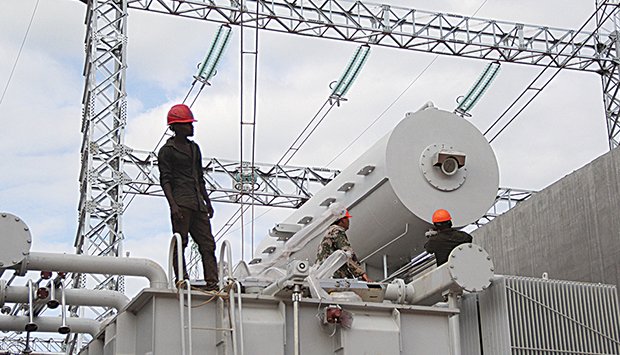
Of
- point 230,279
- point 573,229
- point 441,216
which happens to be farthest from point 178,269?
point 573,229

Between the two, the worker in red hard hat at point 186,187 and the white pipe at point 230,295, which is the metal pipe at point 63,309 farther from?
the white pipe at point 230,295

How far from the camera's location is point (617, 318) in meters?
10.9

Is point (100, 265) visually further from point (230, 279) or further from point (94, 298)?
point (230, 279)

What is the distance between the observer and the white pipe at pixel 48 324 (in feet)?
41.0

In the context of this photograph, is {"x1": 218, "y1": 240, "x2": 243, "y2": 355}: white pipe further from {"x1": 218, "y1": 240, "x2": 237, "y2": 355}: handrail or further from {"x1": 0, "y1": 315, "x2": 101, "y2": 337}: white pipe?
{"x1": 0, "y1": 315, "x2": 101, "y2": 337}: white pipe

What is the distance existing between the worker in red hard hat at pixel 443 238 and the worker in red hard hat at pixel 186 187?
2.35 meters

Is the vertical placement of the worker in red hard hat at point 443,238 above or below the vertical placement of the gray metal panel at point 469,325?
above

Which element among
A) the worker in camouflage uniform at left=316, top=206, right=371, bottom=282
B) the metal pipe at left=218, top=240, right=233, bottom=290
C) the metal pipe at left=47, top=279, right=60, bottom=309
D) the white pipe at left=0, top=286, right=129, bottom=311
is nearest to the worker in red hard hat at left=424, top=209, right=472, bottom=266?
the worker in camouflage uniform at left=316, top=206, right=371, bottom=282

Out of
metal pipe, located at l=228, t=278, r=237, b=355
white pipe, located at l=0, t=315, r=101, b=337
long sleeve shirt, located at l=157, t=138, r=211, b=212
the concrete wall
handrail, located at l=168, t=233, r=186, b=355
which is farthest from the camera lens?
the concrete wall

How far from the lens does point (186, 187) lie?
407 inches

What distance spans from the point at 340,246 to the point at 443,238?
1.11 metres

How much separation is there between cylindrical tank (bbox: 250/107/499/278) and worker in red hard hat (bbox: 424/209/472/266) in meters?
0.47

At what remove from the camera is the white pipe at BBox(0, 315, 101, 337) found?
41.0 ft

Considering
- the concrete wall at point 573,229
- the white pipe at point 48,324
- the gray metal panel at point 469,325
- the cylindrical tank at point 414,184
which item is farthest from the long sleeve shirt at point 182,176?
the concrete wall at point 573,229
